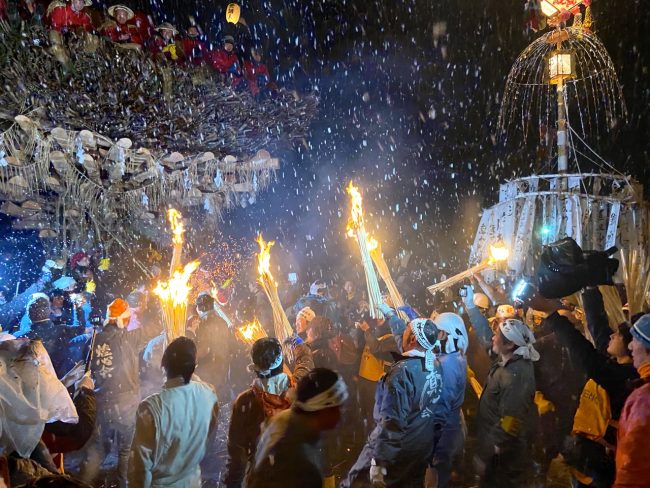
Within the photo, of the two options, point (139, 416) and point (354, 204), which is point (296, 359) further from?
point (354, 204)

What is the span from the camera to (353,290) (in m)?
11.6

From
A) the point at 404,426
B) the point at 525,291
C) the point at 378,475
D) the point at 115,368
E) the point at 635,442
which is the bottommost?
the point at 378,475

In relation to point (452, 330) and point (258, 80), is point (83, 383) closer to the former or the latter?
point (452, 330)

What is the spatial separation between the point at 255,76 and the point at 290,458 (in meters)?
8.75

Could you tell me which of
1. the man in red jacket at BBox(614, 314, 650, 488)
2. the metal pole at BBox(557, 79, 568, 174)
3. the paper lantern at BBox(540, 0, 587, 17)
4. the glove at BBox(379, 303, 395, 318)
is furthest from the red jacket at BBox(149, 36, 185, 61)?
the metal pole at BBox(557, 79, 568, 174)

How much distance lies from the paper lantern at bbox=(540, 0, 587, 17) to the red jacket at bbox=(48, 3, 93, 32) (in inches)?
607

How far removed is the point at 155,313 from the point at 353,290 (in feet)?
15.8

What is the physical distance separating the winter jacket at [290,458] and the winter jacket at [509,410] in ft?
7.55

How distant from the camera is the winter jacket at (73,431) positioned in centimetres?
316

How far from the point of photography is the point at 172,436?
111 inches

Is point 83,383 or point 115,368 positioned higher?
point 83,383

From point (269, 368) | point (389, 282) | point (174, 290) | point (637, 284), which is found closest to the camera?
point (269, 368)

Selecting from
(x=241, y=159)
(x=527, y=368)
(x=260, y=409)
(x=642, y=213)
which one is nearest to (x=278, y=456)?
(x=260, y=409)

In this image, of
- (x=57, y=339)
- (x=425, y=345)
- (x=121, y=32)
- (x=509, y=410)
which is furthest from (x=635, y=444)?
(x=121, y=32)
